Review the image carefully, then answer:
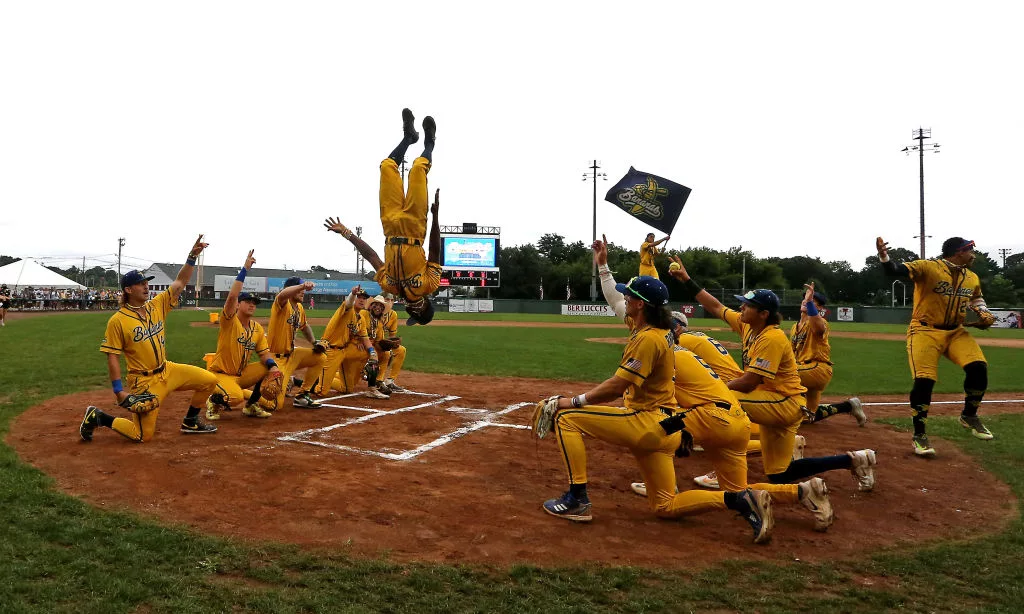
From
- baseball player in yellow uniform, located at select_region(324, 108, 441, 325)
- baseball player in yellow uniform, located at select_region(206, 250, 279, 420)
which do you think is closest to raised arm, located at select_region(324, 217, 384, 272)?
baseball player in yellow uniform, located at select_region(324, 108, 441, 325)

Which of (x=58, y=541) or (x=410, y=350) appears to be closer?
(x=58, y=541)

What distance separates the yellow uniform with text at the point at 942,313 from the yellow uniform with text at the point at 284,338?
8.17 m

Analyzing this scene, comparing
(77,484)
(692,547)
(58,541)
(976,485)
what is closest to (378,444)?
(77,484)

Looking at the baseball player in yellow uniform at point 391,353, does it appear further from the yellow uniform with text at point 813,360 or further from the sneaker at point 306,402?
the yellow uniform with text at point 813,360

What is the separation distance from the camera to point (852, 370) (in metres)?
15.3

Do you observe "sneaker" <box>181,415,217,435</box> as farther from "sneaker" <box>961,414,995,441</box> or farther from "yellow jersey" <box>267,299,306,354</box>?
"sneaker" <box>961,414,995,441</box>

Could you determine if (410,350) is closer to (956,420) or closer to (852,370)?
(852,370)

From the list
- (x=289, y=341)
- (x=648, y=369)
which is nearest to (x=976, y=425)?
(x=648, y=369)

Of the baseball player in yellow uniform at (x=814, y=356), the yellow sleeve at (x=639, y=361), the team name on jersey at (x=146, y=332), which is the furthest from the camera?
the baseball player in yellow uniform at (x=814, y=356)

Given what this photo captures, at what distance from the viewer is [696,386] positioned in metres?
5.14

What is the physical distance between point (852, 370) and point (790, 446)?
11.8 meters

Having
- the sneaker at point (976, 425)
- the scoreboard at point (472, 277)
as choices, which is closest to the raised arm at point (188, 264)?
the sneaker at point (976, 425)

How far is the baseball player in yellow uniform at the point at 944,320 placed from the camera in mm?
7125

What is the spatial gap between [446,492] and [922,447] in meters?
5.64
